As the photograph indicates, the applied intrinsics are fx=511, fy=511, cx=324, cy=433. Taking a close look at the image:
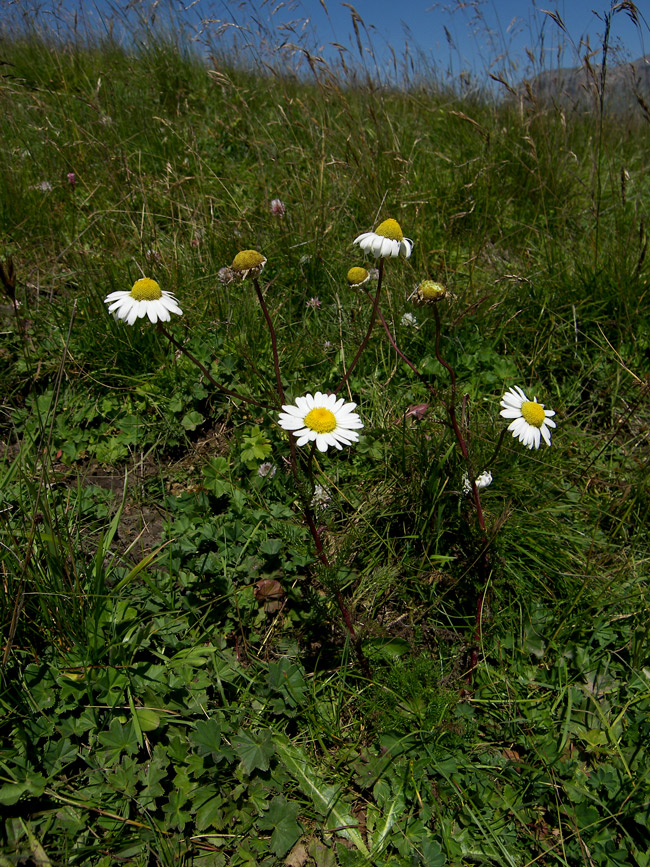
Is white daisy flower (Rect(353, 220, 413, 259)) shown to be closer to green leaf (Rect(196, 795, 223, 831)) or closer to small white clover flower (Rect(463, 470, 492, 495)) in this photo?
small white clover flower (Rect(463, 470, 492, 495))

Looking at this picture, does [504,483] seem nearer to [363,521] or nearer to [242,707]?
[363,521]

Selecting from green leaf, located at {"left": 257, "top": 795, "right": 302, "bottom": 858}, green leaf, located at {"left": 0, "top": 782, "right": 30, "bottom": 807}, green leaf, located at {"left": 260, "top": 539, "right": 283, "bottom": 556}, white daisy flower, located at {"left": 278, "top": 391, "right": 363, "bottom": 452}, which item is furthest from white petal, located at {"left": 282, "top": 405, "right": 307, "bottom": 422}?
green leaf, located at {"left": 0, "top": 782, "right": 30, "bottom": 807}

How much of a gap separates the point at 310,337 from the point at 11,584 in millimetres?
1632

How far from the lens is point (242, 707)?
1474 millimetres

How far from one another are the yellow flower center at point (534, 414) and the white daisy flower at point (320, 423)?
545mm

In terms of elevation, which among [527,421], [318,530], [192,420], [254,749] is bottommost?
[254,749]

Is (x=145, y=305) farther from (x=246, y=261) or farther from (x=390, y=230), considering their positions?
(x=390, y=230)

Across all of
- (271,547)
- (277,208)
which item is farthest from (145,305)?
(277,208)

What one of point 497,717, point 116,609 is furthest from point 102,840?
point 497,717

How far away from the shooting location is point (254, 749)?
1344 millimetres

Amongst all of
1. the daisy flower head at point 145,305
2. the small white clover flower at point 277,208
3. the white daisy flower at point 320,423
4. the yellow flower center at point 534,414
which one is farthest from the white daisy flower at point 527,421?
the small white clover flower at point 277,208

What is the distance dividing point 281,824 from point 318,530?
90 centimetres

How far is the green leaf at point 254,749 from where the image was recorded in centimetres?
132

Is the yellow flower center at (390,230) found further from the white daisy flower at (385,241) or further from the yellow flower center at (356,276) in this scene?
the yellow flower center at (356,276)
